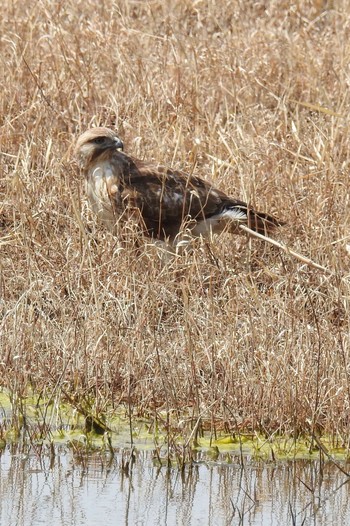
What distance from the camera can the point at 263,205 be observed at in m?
8.44

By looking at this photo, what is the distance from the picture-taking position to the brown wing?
7.99 m

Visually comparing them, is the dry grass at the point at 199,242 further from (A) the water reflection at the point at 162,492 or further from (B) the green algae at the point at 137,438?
(A) the water reflection at the point at 162,492

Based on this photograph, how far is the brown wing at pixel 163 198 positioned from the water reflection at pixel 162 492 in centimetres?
257

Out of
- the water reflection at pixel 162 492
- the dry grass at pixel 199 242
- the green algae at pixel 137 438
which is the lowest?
the water reflection at pixel 162 492

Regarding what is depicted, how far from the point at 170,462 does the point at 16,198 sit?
2.98m

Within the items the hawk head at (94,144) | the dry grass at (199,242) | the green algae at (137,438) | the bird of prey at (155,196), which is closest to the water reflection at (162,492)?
the green algae at (137,438)

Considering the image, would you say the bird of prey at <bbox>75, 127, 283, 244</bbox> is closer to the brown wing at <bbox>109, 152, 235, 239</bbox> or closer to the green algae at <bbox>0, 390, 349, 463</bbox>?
the brown wing at <bbox>109, 152, 235, 239</bbox>

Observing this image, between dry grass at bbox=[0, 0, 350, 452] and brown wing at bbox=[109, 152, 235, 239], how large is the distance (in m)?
0.24

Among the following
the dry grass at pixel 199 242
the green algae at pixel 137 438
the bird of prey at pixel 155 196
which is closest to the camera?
the green algae at pixel 137 438

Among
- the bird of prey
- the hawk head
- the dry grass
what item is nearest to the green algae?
the dry grass

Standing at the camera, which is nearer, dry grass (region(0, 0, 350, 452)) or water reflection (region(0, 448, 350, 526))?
water reflection (region(0, 448, 350, 526))

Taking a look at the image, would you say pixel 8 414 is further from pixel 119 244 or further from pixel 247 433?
pixel 119 244

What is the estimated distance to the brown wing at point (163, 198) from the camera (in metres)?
7.99

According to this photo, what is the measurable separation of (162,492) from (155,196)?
10.0 feet
